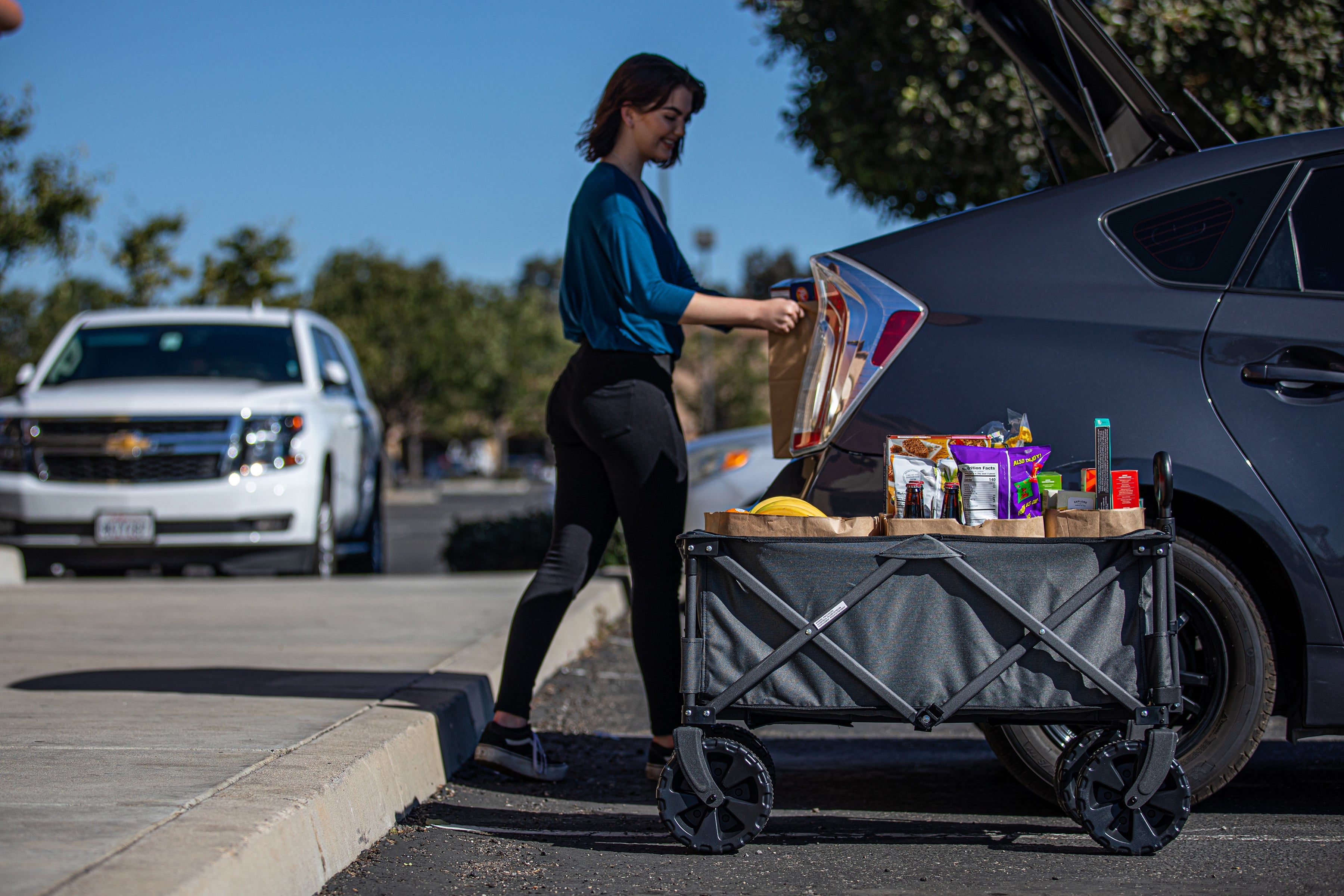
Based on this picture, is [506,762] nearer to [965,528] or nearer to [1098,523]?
[965,528]

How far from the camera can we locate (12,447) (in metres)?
7.66

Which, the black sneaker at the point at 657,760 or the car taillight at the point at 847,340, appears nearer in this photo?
the car taillight at the point at 847,340

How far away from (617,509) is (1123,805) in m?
1.61

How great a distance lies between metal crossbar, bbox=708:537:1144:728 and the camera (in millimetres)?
2773

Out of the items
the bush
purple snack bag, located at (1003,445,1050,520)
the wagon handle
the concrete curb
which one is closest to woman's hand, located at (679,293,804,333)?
purple snack bag, located at (1003,445,1050,520)

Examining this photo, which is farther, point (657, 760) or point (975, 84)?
point (975, 84)

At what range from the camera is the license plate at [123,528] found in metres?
7.57

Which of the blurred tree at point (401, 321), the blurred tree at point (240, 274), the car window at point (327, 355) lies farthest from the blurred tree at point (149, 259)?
the blurred tree at point (401, 321)

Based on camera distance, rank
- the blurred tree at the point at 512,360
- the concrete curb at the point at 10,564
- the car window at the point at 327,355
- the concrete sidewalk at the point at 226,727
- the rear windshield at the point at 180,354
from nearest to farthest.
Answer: the concrete sidewalk at the point at 226,727 → the concrete curb at the point at 10,564 → the rear windshield at the point at 180,354 → the car window at the point at 327,355 → the blurred tree at the point at 512,360

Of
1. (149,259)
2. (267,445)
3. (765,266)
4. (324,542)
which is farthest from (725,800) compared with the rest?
(765,266)

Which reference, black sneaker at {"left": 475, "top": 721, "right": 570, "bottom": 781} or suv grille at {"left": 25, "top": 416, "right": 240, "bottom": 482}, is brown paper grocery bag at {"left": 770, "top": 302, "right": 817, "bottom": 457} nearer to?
black sneaker at {"left": 475, "top": 721, "right": 570, "bottom": 781}

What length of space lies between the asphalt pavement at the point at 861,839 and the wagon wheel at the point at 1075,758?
5.6 inches

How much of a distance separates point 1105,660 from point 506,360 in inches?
2113

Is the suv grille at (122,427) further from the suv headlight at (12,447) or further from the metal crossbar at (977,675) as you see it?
the metal crossbar at (977,675)
